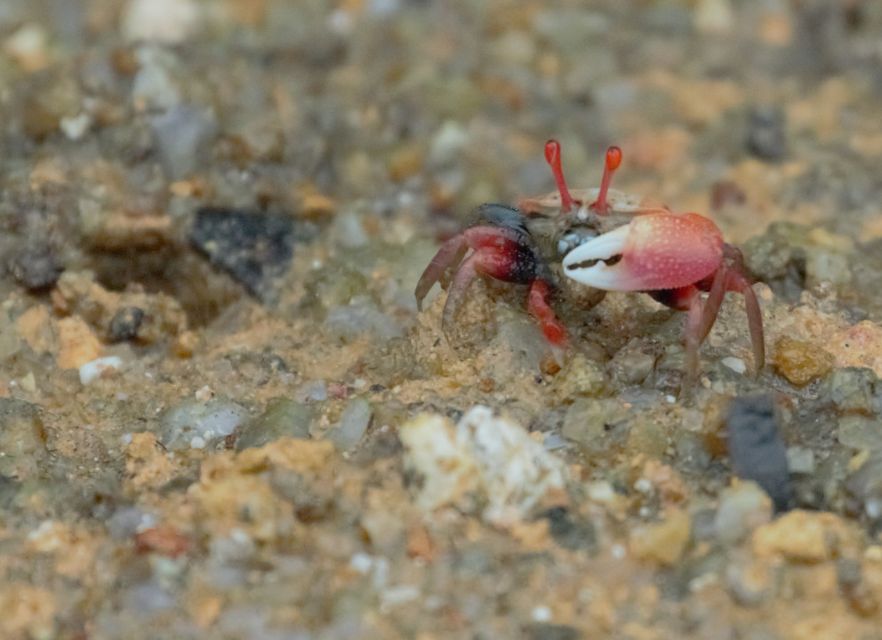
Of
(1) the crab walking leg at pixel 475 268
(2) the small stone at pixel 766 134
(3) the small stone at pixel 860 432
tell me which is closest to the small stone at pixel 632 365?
(1) the crab walking leg at pixel 475 268

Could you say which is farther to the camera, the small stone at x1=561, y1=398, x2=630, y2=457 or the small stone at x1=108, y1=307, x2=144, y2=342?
the small stone at x1=108, y1=307, x2=144, y2=342

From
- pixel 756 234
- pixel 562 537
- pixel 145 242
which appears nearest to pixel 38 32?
pixel 145 242

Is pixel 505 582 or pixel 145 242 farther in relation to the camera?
pixel 145 242

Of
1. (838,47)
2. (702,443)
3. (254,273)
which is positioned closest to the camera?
(702,443)

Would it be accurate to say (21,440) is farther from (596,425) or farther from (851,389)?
(851,389)

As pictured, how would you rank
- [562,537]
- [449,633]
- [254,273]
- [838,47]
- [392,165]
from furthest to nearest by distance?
[838,47], [392,165], [254,273], [562,537], [449,633]

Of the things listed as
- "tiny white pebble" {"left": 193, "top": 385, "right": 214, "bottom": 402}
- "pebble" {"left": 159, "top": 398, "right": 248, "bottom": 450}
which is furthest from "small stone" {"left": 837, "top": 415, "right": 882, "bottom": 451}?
"tiny white pebble" {"left": 193, "top": 385, "right": 214, "bottom": 402}

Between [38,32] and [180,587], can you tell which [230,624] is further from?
[38,32]

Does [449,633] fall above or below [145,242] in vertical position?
below

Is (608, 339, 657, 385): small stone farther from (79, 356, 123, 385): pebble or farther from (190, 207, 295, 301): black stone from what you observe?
(79, 356, 123, 385): pebble
